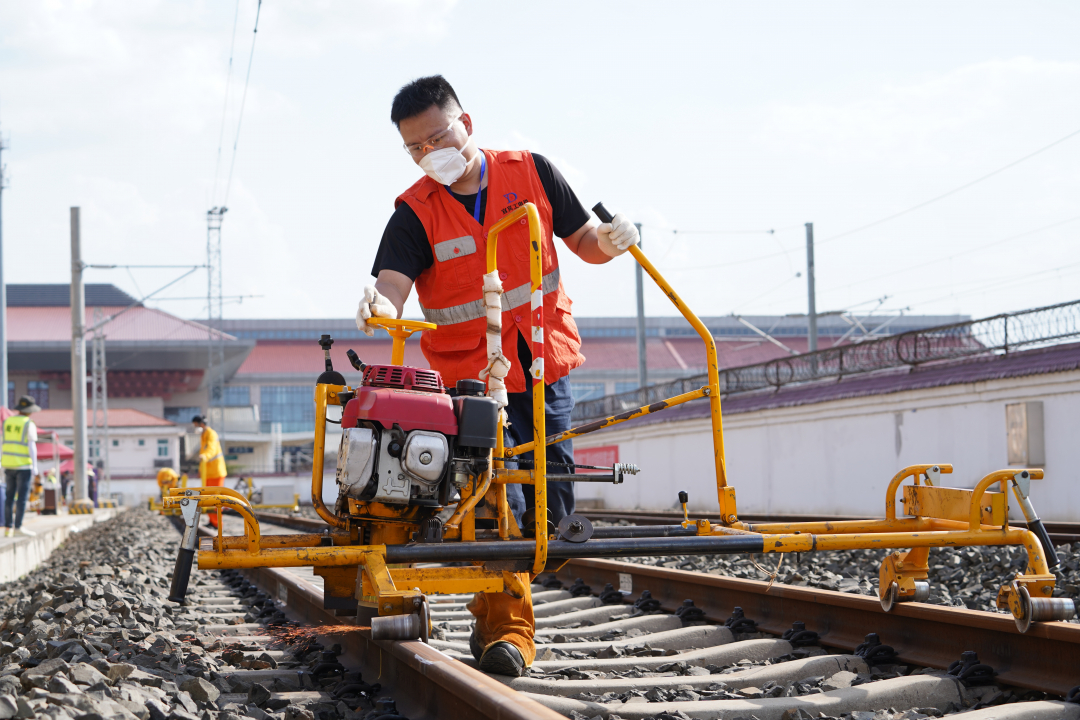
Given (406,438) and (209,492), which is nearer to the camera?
(406,438)

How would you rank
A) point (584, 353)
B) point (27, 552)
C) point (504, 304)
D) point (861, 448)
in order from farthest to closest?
1. point (584, 353)
2. point (861, 448)
3. point (27, 552)
4. point (504, 304)

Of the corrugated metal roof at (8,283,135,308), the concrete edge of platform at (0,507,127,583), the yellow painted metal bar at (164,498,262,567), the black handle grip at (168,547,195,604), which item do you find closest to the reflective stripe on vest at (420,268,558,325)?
the yellow painted metal bar at (164,498,262,567)

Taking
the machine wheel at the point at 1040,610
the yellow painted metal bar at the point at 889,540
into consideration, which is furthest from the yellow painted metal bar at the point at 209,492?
the machine wheel at the point at 1040,610

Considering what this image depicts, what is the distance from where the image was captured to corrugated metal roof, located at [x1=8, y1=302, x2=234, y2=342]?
61.5m

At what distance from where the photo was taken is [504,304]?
11.8 ft

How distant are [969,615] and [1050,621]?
0.89 ft

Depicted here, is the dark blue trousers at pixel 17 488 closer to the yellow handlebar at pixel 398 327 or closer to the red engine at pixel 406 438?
the yellow handlebar at pixel 398 327

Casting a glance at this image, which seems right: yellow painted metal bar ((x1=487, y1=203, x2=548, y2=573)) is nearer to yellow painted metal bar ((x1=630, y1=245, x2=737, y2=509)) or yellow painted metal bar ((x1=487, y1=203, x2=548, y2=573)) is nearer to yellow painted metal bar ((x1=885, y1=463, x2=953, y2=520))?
yellow painted metal bar ((x1=630, y1=245, x2=737, y2=509))

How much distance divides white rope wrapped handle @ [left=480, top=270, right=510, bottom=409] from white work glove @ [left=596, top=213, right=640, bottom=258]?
0.44 meters

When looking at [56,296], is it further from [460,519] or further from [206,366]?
[460,519]

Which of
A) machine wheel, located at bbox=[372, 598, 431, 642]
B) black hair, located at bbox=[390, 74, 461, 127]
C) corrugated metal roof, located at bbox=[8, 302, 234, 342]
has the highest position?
corrugated metal roof, located at bbox=[8, 302, 234, 342]

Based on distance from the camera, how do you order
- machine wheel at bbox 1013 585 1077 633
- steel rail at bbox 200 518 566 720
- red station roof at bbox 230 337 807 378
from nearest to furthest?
steel rail at bbox 200 518 566 720, machine wheel at bbox 1013 585 1077 633, red station roof at bbox 230 337 807 378

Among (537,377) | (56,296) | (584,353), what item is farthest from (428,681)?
(56,296)

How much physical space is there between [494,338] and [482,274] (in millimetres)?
489
